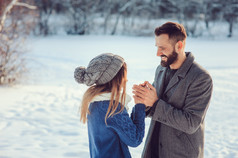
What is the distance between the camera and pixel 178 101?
1.82 meters

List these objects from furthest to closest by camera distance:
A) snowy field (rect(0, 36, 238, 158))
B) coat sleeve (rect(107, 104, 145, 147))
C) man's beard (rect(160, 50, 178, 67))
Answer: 1. snowy field (rect(0, 36, 238, 158))
2. man's beard (rect(160, 50, 178, 67))
3. coat sleeve (rect(107, 104, 145, 147))

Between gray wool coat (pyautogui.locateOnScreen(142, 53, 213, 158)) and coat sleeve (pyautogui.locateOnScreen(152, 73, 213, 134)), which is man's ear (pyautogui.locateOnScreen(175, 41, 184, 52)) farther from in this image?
coat sleeve (pyautogui.locateOnScreen(152, 73, 213, 134))

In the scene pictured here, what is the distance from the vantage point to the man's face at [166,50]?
6.19 ft

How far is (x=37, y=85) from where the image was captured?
8.42 meters

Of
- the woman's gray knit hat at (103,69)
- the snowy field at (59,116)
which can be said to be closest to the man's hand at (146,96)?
the woman's gray knit hat at (103,69)

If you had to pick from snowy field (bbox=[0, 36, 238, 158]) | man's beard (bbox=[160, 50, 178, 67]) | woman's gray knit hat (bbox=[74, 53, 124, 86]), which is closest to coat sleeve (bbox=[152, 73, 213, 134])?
man's beard (bbox=[160, 50, 178, 67])

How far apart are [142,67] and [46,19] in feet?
53.2

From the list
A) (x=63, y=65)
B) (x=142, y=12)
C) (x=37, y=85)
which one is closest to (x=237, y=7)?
(x=142, y=12)

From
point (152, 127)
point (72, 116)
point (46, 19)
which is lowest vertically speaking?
point (72, 116)

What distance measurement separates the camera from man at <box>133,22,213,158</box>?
5.63 feet

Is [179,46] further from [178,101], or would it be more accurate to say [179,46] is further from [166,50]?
[178,101]

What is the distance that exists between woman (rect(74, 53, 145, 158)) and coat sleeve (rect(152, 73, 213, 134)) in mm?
163

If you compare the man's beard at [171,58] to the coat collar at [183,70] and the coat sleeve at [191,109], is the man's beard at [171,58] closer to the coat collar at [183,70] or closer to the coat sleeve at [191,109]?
the coat collar at [183,70]

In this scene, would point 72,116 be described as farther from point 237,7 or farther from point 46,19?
point 237,7
